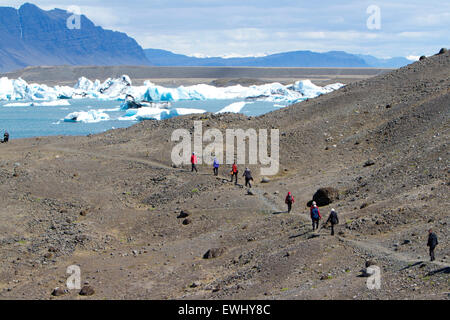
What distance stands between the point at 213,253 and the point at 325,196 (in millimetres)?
6283

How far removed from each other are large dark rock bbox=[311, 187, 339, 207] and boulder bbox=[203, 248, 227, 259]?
5.72 metres

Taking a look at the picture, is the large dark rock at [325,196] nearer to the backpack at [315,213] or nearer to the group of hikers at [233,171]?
the group of hikers at [233,171]

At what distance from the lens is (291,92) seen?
114 metres

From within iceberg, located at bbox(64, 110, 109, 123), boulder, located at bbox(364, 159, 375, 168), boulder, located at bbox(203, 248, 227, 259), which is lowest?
boulder, located at bbox(203, 248, 227, 259)

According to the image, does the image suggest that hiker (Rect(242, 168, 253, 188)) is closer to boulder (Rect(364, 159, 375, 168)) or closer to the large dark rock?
the large dark rock

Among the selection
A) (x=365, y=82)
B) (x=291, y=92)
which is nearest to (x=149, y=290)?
(x=365, y=82)

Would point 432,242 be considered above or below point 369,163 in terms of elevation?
below

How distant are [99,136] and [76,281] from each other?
24.1m

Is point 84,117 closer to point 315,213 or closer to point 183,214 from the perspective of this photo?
point 183,214

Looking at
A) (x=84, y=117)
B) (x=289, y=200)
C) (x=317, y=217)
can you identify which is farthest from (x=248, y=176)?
(x=84, y=117)

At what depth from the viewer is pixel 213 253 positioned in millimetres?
21172

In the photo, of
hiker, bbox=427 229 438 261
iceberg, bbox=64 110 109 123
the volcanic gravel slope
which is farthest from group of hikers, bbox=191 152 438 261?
iceberg, bbox=64 110 109 123

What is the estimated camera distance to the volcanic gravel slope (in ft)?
58.1
